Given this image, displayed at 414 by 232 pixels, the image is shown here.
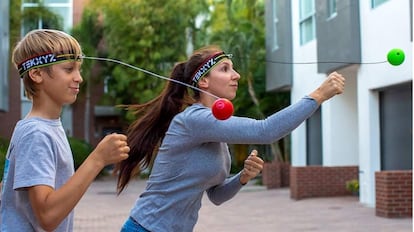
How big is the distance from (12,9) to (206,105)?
2571cm

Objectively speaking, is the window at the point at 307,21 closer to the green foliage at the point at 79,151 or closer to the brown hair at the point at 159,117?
the green foliage at the point at 79,151

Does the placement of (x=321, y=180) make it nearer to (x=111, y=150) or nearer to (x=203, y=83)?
(x=203, y=83)

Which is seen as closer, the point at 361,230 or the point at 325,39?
the point at 361,230

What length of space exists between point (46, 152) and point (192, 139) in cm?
82

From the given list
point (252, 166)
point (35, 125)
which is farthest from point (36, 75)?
point (252, 166)

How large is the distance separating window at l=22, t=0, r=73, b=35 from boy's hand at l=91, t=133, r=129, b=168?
80.6 ft

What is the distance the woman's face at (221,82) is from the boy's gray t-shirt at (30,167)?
934 millimetres

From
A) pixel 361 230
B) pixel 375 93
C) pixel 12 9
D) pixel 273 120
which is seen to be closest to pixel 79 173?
pixel 273 120

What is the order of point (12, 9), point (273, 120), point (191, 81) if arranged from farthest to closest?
1. point (12, 9)
2. point (191, 81)
3. point (273, 120)

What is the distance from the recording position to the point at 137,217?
9.94ft

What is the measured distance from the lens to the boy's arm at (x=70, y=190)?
216 centimetres

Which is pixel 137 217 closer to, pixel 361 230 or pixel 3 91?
pixel 361 230

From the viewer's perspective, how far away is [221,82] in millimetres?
3170

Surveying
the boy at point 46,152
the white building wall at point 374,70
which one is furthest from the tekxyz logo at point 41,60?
the white building wall at point 374,70
